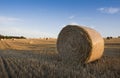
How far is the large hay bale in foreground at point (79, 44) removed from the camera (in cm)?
859

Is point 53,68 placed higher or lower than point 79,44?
lower

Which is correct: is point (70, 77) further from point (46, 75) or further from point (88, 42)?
point (88, 42)

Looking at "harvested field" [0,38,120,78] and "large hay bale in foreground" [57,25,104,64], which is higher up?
"large hay bale in foreground" [57,25,104,64]

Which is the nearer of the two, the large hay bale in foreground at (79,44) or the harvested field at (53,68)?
the harvested field at (53,68)

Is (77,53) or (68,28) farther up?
(68,28)

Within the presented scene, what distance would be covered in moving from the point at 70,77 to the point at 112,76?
1037 millimetres

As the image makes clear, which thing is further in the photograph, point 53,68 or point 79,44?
point 79,44

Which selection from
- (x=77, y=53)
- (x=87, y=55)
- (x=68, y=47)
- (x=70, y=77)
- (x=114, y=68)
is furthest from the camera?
(x=68, y=47)

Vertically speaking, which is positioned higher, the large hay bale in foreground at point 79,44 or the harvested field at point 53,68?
the large hay bale in foreground at point 79,44

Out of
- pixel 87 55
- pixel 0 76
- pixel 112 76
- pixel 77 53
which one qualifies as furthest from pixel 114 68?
pixel 0 76

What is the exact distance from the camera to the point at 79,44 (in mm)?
9289

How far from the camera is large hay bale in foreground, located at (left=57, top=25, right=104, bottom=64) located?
8.59m

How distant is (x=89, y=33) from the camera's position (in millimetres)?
8750

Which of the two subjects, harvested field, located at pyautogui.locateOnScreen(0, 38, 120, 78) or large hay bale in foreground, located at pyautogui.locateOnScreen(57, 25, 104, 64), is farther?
large hay bale in foreground, located at pyautogui.locateOnScreen(57, 25, 104, 64)
